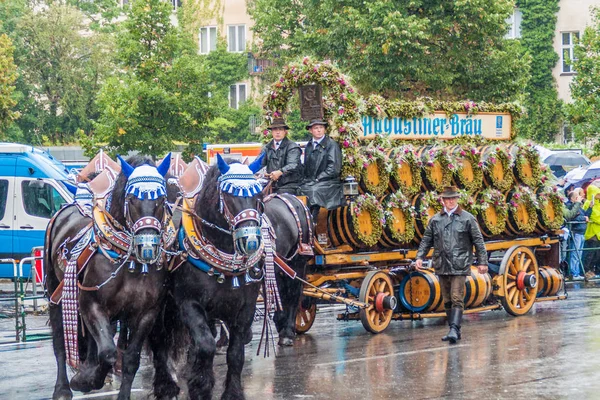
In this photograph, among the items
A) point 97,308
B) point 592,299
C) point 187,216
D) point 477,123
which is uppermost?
point 477,123

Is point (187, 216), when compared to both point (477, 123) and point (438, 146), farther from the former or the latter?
point (477, 123)

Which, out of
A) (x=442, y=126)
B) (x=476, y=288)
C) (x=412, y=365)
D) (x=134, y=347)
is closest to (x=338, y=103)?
(x=442, y=126)

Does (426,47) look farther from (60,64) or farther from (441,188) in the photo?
(441,188)

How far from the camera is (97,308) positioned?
9156mm

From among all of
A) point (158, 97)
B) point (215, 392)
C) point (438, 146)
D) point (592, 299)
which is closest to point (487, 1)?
point (158, 97)

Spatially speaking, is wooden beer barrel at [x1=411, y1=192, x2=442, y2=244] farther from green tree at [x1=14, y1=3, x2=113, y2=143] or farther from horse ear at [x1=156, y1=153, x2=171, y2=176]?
green tree at [x1=14, y1=3, x2=113, y2=143]

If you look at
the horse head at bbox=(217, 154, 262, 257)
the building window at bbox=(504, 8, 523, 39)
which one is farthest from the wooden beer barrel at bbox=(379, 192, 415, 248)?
the building window at bbox=(504, 8, 523, 39)

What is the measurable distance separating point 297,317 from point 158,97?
652 inches

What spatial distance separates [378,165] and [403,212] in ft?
2.65

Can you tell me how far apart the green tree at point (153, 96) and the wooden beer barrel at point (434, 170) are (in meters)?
15.5

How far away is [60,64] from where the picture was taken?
4369 cm

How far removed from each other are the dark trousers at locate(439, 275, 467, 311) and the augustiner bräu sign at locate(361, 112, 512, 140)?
2162 mm

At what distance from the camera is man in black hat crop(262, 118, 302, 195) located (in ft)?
44.3

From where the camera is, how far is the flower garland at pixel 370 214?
1356cm
